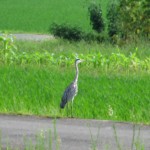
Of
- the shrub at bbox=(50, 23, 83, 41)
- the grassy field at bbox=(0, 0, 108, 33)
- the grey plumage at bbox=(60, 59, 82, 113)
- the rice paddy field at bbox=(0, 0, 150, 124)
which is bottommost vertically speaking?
the grassy field at bbox=(0, 0, 108, 33)

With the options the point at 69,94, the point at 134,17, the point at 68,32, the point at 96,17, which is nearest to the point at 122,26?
the point at 134,17

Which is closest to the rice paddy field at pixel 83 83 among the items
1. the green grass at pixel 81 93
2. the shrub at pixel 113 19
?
the green grass at pixel 81 93

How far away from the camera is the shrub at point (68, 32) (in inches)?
939

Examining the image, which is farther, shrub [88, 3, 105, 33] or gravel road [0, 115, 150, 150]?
shrub [88, 3, 105, 33]

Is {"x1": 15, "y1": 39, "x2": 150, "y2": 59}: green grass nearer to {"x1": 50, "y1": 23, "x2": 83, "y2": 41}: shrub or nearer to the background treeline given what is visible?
the background treeline

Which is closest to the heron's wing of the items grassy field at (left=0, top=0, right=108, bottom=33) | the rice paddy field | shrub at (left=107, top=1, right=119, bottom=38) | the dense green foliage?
the rice paddy field

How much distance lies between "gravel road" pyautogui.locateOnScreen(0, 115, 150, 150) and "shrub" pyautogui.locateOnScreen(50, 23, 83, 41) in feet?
42.4

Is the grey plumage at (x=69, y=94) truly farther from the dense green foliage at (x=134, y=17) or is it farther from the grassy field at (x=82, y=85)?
the dense green foliage at (x=134, y=17)

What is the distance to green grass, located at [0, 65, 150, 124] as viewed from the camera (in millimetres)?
11117

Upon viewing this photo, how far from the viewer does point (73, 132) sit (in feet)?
32.3

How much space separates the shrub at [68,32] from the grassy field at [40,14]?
179 inches

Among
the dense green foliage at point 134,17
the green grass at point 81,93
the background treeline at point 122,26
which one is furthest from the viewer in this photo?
the dense green foliage at point 134,17

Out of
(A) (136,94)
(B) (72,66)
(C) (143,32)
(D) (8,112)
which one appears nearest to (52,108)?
(D) (8,112)

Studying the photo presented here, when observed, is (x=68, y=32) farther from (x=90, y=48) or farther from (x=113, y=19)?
(x=90, y=48)
